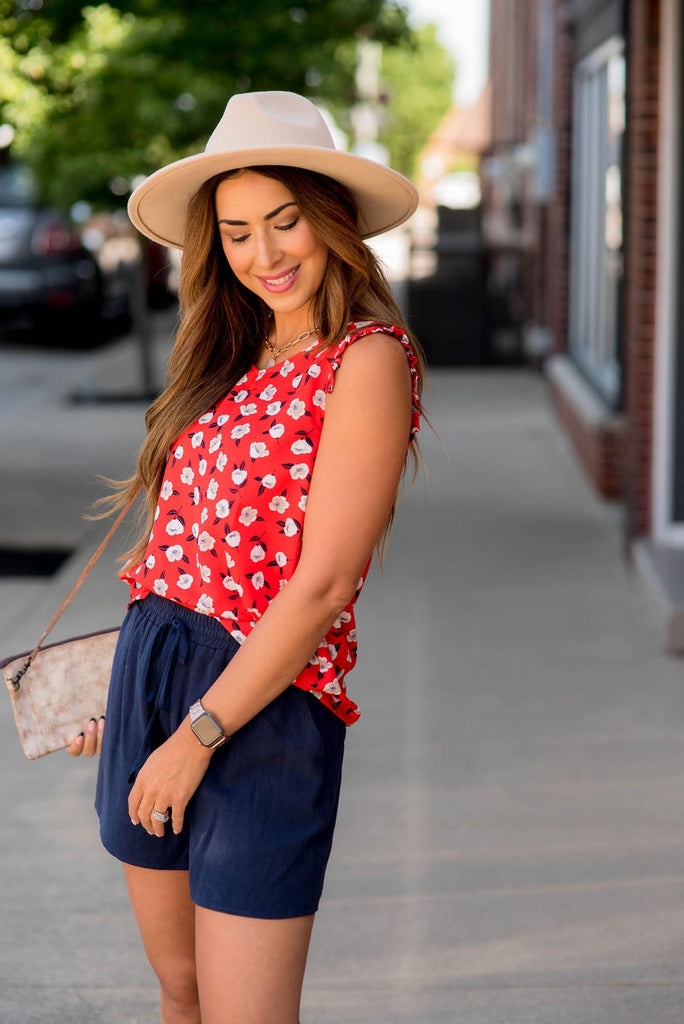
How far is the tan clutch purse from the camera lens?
246 centimetres

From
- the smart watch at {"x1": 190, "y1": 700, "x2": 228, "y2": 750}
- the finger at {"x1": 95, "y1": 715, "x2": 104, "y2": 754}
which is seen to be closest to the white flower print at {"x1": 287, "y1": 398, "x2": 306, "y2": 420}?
the smart watch at {"x1": 190, "y1": 700, "x2": 228, "y2": 750}

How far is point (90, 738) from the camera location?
8.11 ft

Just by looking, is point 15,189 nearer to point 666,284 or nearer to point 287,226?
point 666,284

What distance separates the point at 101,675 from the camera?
251 centimetres

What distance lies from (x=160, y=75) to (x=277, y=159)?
398 inches

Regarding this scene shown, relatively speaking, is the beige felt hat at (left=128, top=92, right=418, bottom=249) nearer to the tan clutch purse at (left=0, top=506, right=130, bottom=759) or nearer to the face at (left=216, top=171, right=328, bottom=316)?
the face at (left=216, top=171, right=328, bottom=316)

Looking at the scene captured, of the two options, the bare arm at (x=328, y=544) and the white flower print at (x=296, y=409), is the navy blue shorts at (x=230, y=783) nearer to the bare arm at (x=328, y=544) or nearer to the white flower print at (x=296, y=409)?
the bare arm at (x=328, y=544)

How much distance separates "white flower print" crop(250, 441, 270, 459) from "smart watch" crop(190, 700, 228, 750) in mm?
370

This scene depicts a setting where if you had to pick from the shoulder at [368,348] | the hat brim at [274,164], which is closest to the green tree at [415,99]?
the hat brim at [274,164]

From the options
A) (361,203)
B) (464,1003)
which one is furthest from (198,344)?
(464,1003)

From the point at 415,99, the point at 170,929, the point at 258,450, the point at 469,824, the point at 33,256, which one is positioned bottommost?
the point at 469,824

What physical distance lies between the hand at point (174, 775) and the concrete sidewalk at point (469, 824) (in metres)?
1.23

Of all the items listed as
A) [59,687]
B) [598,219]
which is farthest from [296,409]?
[598,219]

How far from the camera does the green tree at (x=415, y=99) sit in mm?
55906
